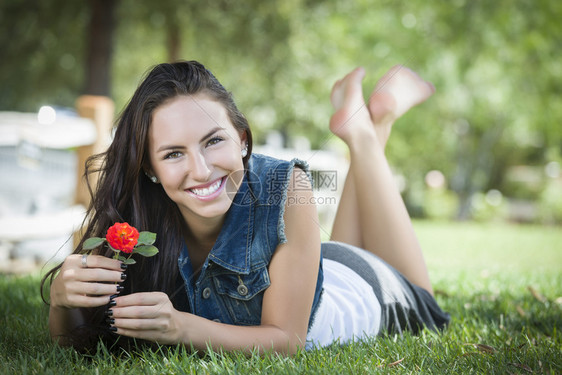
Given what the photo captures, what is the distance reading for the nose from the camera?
A: 187 centimetres

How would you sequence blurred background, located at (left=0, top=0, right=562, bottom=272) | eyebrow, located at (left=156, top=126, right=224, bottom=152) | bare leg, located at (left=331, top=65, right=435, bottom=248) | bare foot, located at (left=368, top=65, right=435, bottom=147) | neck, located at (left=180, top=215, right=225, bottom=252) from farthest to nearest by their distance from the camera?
blurred background, located at (left=0, top=0, right=562, bottom=272) → bare foot, located at (left=368, top=65, right=435, bottom=147) → bare leg, located at (left=331, top=65, right=435, bottom=248) → neck, located at (left=180, top=215, right=225, bottom=252) → eyebrow, located at (left=156, top=126, right=224, bottom=152)

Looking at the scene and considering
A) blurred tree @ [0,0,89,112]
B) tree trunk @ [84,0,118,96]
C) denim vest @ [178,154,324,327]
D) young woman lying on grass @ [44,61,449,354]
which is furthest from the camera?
blurred tree @ [0,0,89,112]

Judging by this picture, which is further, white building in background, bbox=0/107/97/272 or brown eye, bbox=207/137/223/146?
white building in background, bbox=0/107/97/272

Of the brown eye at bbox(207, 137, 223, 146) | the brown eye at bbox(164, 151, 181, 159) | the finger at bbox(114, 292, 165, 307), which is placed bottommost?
the finger at bbox(114, 292, 165, 307)

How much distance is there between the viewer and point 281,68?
1016cm

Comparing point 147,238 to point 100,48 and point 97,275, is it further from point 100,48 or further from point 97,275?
point 100,48

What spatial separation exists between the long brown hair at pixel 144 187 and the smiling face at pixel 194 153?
47 mm

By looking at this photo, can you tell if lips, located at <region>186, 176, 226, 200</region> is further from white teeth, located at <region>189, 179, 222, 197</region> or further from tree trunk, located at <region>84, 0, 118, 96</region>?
tree trunk, located at <region>84, 0, 118, 96</region>

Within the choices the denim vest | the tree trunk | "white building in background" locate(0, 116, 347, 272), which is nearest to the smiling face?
the denim vest

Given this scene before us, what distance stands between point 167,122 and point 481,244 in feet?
23.5

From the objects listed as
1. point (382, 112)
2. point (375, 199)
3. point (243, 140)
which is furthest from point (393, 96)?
point (243, 140)

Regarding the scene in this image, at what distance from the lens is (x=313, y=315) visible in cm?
222

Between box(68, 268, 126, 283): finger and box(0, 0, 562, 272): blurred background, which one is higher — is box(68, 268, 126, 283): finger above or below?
below

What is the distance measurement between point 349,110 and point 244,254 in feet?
4.55
